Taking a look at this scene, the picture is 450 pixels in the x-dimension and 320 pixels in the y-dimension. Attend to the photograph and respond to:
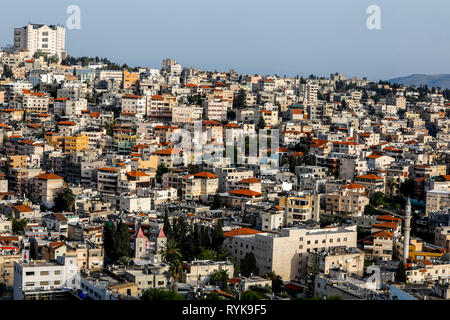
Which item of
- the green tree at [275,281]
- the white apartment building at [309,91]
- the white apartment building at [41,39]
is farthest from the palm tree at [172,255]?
the white apartment building at [41,39]

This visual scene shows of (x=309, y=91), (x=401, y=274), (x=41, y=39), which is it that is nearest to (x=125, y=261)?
(x=401, y=274)

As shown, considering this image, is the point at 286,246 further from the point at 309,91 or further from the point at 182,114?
the point at 309,91

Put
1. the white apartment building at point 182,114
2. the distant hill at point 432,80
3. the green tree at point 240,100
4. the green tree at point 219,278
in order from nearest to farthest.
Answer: the green tree at point 219,278 < the white apartment building at point 182,114 < the green tree at point 240,100 < the distant hill at point 432,80

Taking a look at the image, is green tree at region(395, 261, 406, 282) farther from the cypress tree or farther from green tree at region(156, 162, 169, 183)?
green tree at region(156, 162, 169, 183)

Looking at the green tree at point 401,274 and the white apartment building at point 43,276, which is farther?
the green tree at point 401,274

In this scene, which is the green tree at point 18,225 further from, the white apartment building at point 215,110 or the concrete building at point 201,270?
the white apartment building at point 215,110
